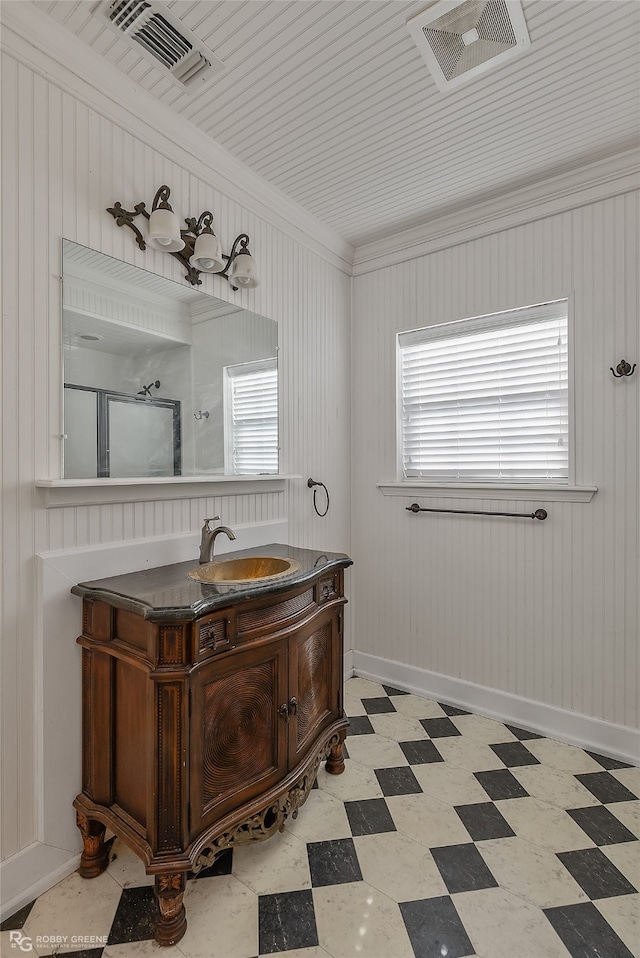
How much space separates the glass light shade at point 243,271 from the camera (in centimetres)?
202

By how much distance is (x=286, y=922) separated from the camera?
1.33 meters

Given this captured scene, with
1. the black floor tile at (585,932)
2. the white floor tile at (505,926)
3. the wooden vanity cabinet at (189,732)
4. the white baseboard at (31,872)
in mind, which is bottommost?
the black floor tile at (585,932)

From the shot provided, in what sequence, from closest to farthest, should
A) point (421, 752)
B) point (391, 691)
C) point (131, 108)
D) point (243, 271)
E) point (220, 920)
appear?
1. point (220, 920)
2. point (131, 108)
3. point (243, 271)
4. point (421, 752)
5. point (391, 691)

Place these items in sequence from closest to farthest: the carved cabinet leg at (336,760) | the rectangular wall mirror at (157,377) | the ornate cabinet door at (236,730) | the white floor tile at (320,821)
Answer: the ornate cabinet door at (236,730)
the rectangular wall mirror at (157,377)
the white floor tile at (320,821)
the carved cabinet leg at (336,760)

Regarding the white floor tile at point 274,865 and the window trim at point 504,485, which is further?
the window trim at point 504,485

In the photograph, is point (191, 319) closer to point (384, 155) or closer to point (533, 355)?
point (384, 155)

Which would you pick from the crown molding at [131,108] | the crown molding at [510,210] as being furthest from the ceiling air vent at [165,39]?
the crown molding at [510,210]

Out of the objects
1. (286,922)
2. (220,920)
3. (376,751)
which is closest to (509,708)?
(376,751)

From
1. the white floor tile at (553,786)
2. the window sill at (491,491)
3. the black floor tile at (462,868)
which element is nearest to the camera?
the black floor tile at (462,868)

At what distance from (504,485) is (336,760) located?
148 cm

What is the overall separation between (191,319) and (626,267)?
6.16 feet

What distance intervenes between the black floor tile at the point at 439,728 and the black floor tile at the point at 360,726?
0.27 meters

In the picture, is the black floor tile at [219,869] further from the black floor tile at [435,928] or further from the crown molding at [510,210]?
the crown molding at [510,210]

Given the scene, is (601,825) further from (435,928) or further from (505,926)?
(435,928)
